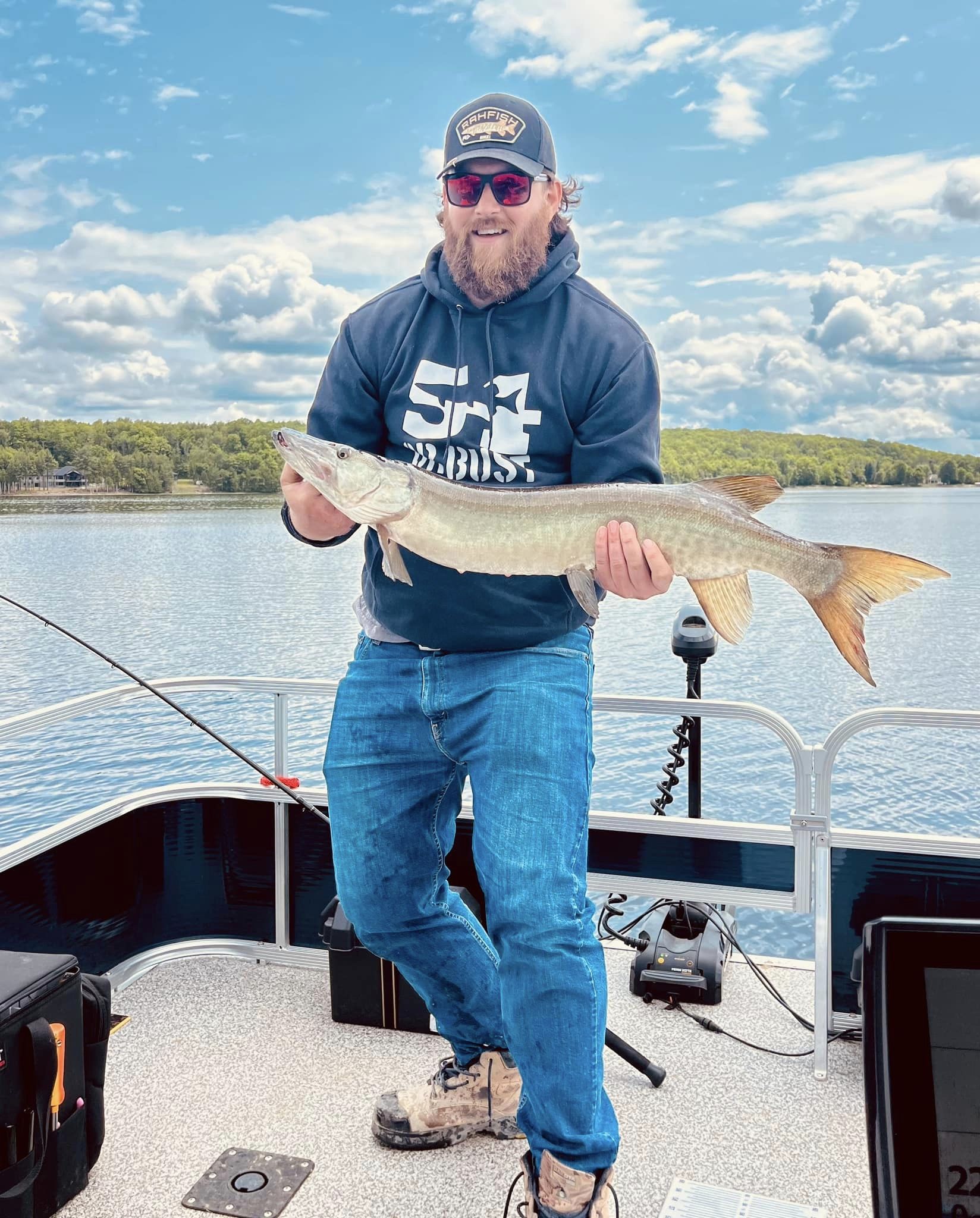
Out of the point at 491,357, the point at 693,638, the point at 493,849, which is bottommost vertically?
the point at 493,849

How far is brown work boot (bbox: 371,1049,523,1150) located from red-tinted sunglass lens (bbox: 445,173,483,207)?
1.96m

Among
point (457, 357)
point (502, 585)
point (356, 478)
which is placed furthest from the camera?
point (457, 357)

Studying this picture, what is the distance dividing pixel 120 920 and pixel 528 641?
2.00m

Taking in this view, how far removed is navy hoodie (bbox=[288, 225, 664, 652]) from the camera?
2.26 metres

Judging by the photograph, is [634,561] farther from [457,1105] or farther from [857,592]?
[457,1105]

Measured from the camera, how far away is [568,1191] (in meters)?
2.01

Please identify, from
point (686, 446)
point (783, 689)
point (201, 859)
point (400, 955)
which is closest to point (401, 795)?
point (400, 955)

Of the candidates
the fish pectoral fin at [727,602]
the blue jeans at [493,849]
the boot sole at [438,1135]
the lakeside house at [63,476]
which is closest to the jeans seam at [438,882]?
the blue jeans at [493,849]

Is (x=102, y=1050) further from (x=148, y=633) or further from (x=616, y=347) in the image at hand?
(x=148, y=633)

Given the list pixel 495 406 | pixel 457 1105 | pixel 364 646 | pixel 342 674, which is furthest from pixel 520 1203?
pixel 342 674

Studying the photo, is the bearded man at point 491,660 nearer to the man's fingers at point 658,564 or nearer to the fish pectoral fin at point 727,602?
the man's fingers at point 658,564

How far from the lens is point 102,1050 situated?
246cm

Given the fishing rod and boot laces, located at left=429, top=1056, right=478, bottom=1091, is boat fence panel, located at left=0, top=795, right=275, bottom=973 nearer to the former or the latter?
the fishing rod

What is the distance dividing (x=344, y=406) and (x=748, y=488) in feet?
3.01
